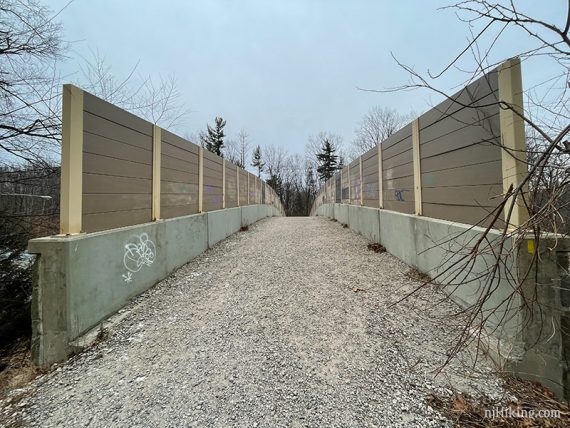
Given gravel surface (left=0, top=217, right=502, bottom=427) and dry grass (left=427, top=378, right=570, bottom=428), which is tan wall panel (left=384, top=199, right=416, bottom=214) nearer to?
gravel surface (left=0, top=217, right=502, bottom=427)

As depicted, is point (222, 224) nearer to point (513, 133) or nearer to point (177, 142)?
point (177, 142)

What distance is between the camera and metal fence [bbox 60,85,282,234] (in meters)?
2.84

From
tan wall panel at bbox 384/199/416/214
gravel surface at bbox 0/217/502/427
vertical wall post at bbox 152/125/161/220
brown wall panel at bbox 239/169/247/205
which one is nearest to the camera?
gravel surface at bbox 0/217/502/427

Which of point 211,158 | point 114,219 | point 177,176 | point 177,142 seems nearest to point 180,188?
point 177,176

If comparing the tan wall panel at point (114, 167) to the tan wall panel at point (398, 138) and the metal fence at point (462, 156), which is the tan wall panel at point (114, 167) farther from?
the tan wall panel at point (398, 138)

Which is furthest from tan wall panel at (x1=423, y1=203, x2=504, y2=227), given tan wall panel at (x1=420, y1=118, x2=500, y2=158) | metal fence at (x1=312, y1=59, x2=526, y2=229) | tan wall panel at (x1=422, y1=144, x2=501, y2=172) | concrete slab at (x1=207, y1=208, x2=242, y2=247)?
concrete slab at (x1=207, y1=208, x2=242, y2=247)

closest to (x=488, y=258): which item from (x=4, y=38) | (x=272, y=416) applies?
(x=272, y=416)

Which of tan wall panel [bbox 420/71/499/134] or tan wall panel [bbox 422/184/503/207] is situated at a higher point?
tan wall panel [bbox 420/71/499/134]

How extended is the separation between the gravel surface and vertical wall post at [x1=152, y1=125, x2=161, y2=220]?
1.25 meters

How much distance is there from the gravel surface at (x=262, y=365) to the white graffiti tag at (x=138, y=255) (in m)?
0.42

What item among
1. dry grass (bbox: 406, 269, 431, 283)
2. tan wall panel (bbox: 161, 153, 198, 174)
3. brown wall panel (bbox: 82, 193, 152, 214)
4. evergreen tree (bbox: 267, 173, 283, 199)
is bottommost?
dry grass (bbox: 406, 269, 431, 283)

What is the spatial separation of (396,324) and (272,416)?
1.71 meters

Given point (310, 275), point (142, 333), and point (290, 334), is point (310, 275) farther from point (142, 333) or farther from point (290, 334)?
point (142, 333)

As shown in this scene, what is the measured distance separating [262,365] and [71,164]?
278cm
